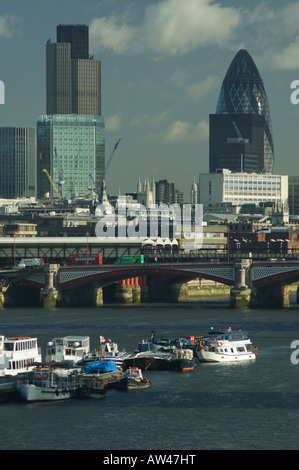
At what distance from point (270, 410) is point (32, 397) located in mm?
16736

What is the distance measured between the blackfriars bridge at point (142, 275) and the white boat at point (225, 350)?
44.4 m

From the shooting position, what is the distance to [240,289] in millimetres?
152000

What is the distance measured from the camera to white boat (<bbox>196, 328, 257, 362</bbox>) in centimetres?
10569

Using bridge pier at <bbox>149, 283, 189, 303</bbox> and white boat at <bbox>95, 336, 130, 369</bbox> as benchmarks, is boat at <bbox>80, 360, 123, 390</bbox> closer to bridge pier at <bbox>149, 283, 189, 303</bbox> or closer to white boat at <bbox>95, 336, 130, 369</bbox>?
white boat at <bbox>95, 336, 130, 369</bbox>

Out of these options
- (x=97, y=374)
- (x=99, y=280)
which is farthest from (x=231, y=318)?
(x=97, y=374)

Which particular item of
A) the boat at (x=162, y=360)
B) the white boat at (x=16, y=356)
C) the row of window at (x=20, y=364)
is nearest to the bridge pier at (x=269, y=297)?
the boat at (x=162, y=360)

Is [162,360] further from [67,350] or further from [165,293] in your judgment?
[165,293]

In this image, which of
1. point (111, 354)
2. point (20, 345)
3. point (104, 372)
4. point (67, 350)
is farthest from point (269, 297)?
point (20, 345)

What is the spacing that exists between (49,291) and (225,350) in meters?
52.9

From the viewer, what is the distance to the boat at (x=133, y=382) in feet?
297

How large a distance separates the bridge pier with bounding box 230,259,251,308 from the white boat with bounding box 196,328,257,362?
43834 millimetres

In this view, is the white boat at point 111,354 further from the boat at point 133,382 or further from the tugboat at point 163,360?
the boat at point 133,382

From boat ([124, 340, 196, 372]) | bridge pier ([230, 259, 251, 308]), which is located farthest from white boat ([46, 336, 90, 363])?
A: bridge pier ([230, 259, 251, 308])
